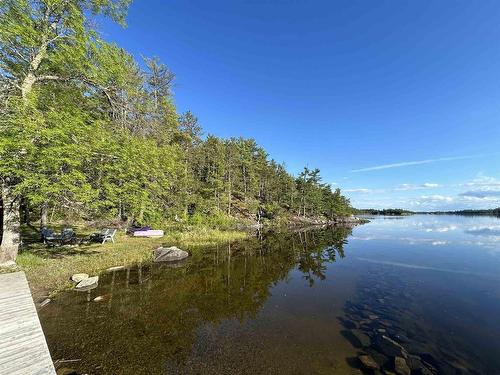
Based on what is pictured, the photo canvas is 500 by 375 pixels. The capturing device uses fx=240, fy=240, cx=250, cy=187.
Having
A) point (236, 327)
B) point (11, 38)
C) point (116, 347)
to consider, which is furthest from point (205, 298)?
point (11, 38)

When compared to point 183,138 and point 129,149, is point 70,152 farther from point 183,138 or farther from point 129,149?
point 183,138

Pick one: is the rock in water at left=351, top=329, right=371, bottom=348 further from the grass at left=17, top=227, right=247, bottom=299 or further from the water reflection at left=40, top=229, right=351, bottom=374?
the grass at left=17, top=227, right=247, bottom=299

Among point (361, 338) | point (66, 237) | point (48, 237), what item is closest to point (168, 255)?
point (66, 237)

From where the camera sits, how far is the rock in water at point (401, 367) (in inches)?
246

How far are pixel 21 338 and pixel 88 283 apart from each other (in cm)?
674

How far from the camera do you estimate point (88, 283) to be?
11.6 meters

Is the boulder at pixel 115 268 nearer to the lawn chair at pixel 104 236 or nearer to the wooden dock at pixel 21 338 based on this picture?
the wooden dock at pixel 21 338

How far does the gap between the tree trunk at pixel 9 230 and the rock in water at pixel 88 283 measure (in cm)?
425

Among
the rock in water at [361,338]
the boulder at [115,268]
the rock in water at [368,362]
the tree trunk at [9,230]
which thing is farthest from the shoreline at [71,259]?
the rock in water at [361,338]

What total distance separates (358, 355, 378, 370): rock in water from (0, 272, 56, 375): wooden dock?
23.4ft

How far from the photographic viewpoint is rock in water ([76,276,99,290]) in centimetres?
1123

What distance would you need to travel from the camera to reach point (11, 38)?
11750 millimetres

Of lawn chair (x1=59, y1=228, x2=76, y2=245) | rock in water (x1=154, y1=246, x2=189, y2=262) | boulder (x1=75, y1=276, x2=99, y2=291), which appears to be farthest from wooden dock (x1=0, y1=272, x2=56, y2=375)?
→ lawn chair (x1=59, y1=228, x2=76, y2=245)

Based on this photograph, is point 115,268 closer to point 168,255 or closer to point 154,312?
point 168,255
